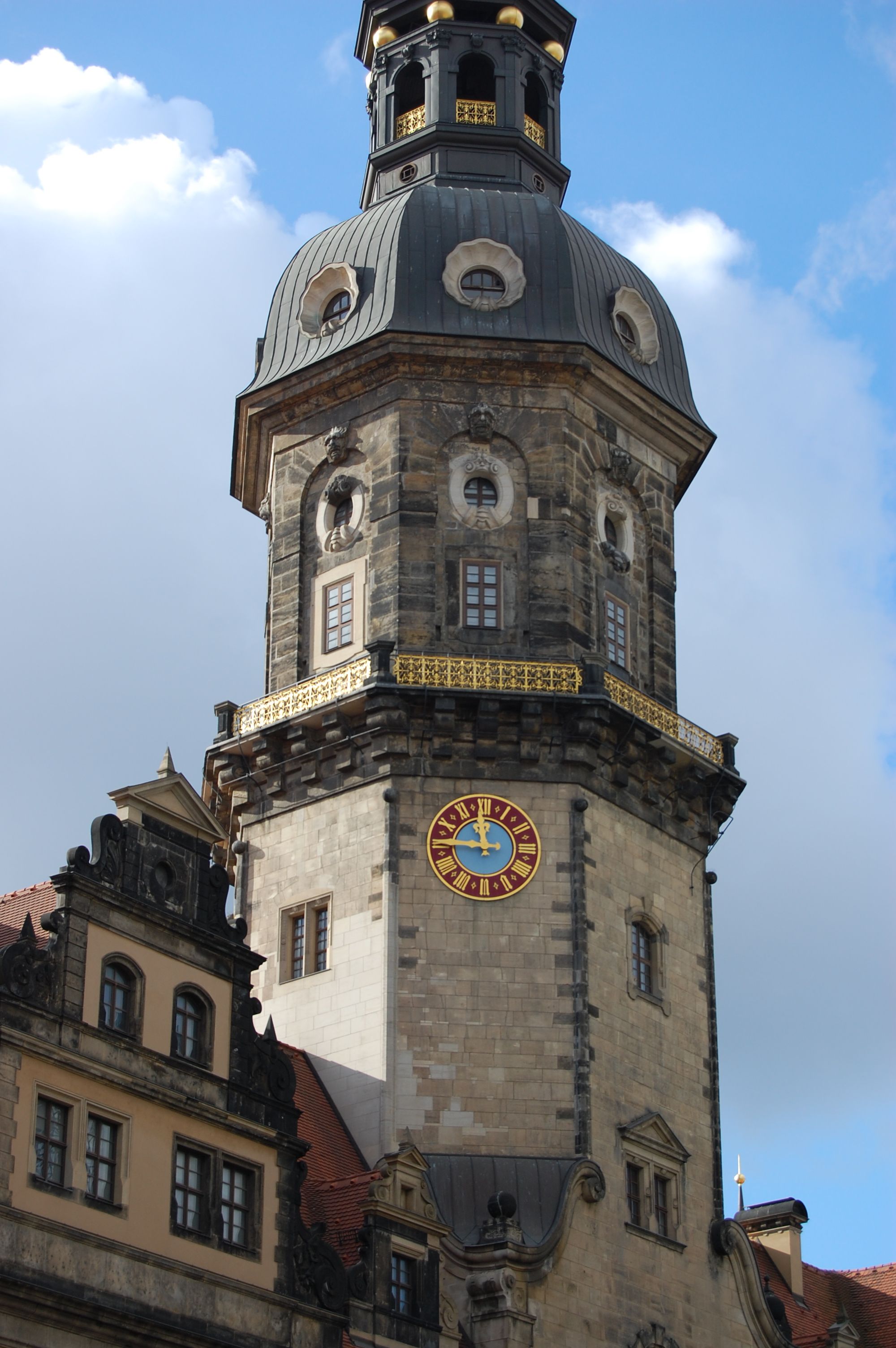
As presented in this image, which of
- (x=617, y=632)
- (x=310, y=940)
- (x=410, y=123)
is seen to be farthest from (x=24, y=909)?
(x=410, y=123)

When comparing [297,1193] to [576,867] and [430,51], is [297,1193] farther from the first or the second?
[430,51]

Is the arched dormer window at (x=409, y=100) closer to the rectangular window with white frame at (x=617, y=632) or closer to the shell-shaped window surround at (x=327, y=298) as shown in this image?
the shell-shaped window surround at (x=327, y=298)

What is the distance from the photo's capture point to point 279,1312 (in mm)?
35156

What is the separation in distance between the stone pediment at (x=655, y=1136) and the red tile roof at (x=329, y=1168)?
14.6ft

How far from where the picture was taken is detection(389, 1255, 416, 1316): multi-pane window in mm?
38469

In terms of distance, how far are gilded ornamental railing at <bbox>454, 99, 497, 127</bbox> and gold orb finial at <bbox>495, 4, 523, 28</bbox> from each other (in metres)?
2.15

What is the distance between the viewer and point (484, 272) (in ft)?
160

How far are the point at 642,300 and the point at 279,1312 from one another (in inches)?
874

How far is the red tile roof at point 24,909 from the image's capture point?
118 ft

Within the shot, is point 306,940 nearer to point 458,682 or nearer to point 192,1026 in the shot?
point 458,682

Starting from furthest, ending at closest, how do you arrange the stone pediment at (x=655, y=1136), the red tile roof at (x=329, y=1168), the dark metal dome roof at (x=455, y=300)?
the dark metal dome roof at (x=455, y=300)
the stone pediment at (x=655, y=1136)
the red tile roof at (x=329, y=1168)

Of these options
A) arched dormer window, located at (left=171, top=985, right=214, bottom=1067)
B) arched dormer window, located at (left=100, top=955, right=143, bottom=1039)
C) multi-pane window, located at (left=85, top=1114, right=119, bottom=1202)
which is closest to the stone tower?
arched dormer window, located at (left=171, top=985, right=214, bottom=1067)

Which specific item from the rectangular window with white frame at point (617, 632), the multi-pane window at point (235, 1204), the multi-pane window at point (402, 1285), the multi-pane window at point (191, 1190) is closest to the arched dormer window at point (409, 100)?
the rectangular window with white frame at point (617, 632)

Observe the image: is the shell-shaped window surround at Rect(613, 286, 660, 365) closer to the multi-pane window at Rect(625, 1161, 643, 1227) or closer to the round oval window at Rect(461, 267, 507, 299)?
the round oval window at Rect(461, 267, 507, 299)
